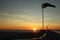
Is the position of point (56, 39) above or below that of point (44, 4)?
below

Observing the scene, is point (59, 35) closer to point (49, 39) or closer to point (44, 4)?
point (49, 39)

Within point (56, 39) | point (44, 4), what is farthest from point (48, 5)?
point (56, 39)

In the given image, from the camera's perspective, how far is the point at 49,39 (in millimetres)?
23219

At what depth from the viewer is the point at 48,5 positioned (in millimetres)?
19906

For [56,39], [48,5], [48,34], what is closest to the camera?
[48,5]

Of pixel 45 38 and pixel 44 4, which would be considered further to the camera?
pixel 45 38

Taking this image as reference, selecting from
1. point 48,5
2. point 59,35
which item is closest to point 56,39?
point 59,35

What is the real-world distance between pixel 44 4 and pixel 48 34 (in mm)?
5606

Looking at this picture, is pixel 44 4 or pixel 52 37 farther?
pixel 52 37

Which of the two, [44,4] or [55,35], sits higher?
[44,4]

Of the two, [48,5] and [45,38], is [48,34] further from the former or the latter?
[48,5]

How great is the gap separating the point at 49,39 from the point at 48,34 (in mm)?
1265

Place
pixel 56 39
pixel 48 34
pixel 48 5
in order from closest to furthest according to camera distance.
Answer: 1. pixel 48 5
2. pixel 56 39
3. pixel 48 34

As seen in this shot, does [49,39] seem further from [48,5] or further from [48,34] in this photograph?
[48,5]
